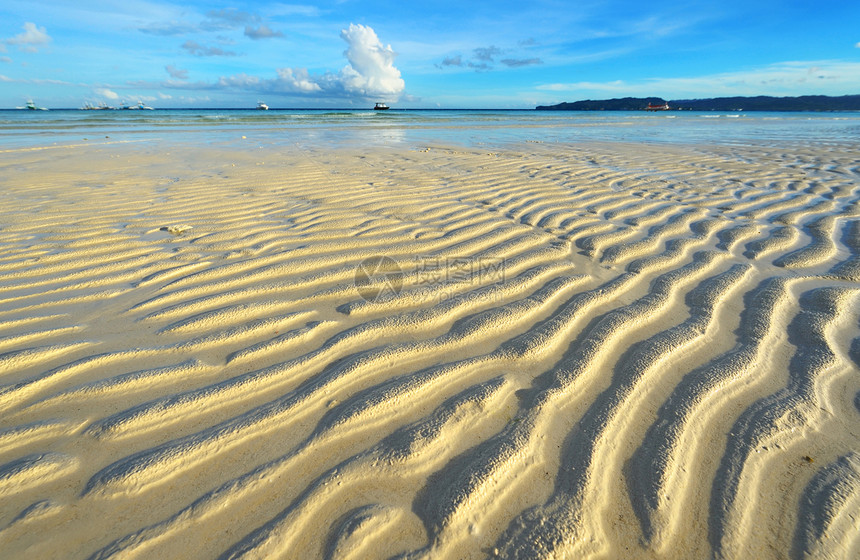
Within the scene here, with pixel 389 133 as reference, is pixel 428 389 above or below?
above

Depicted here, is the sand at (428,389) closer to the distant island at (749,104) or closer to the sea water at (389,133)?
the sea water at (389,133)

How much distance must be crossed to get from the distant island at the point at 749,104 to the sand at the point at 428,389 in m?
75.5

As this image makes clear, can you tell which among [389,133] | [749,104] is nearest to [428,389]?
[389,133]

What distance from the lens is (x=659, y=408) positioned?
1476 millimetres

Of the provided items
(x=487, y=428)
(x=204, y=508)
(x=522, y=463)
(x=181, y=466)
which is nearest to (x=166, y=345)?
(x=181, y=466)

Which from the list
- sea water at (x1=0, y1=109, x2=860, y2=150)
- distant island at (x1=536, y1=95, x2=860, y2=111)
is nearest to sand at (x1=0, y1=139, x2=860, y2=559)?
sea water at (x1=0, y1=109, x2=860, y2=150)

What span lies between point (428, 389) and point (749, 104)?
3319 inches

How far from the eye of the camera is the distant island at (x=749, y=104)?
58394mm

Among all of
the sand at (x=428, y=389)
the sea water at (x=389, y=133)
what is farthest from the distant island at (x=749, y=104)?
the sand at (x=428, y=389)

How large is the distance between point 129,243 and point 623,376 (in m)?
3.25

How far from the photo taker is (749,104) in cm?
6450

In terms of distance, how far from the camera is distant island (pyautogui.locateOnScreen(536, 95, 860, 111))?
192ft

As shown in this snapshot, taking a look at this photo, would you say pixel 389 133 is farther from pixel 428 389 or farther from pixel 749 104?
pixel 749 104

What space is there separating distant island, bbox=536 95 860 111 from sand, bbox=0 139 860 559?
248 feet
